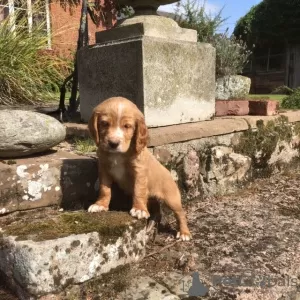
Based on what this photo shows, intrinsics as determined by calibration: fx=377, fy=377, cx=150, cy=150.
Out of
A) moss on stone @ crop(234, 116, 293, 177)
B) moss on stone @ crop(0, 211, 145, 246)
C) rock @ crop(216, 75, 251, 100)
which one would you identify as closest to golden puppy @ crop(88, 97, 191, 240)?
moss on stone @ crop(0, 211, 145, 246)

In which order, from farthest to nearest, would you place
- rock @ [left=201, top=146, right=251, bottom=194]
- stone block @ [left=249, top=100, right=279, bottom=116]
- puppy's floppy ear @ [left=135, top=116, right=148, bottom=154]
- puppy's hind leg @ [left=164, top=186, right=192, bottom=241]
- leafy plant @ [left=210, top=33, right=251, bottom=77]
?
leafy plant @ [left=210, top=33, right=251, bottom=77]
stone block @ [left=249, top=100, right=279, bottom=116]
rock @ [left=201, top=146, right=251, bottom=194]
puppy's hind leg @ [left=164, top=186, right=192, bottom=241]
puppy's floppy ear @ [left=135, top=116, right=148, bottom=154]

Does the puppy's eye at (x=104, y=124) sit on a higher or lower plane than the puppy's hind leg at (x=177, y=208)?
higher

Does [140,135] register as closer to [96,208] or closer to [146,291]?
[96,208]

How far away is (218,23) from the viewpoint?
31.0 feet

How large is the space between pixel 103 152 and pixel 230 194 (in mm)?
1698

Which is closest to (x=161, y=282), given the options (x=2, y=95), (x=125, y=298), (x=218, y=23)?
(x=125, y=298)

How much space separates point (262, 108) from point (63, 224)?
114 inches

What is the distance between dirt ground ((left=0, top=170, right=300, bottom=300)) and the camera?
1.96 meters

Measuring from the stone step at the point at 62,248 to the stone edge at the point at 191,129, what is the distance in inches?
36.1

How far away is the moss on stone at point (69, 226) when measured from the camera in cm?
193

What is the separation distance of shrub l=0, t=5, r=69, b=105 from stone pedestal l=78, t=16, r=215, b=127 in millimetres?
1707

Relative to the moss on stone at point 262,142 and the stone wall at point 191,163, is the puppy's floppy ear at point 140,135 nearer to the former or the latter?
the stone wall at point 191,163

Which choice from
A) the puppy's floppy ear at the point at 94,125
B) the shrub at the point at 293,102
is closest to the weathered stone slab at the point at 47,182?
the puppy's floppy ear at the point at 94,125

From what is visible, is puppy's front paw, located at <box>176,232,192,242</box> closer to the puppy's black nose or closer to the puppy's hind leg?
the puppy's hind leg
